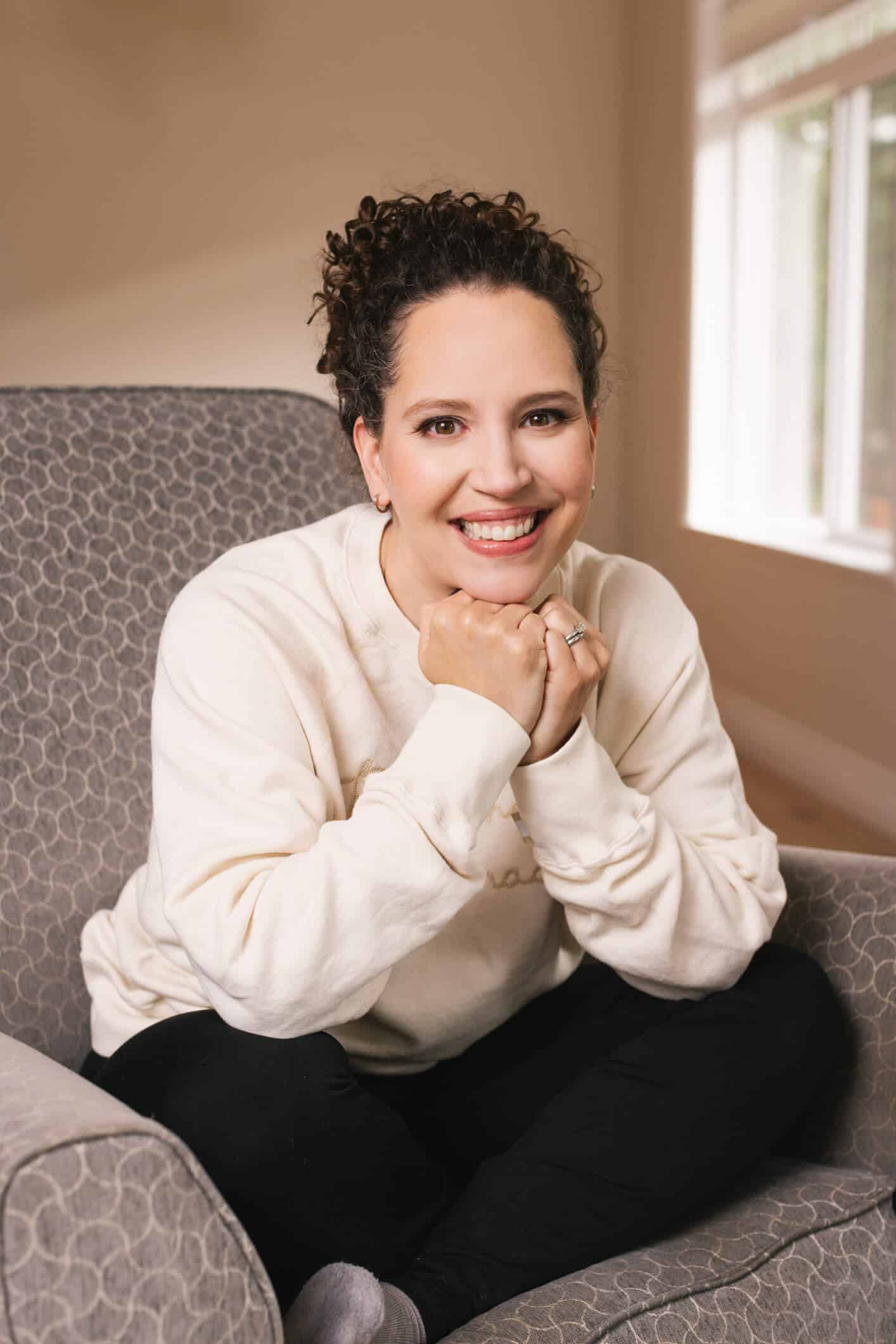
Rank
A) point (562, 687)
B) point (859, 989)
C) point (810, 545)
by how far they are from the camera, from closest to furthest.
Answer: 1. point (562, 687)
2. point (859, 989)
3. point (810, 545)

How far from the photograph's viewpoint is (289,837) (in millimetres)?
1082

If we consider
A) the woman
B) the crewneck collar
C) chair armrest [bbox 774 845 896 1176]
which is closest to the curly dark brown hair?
the woman

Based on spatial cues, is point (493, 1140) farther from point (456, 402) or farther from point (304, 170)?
point (304, 170)

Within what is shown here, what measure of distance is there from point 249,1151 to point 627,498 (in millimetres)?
4536

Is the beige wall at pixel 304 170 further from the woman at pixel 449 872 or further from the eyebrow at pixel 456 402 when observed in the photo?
the eyebrow at pixel 456 402

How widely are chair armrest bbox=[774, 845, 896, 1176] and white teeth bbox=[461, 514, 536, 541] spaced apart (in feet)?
1.52

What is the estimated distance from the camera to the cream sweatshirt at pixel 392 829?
1.04m

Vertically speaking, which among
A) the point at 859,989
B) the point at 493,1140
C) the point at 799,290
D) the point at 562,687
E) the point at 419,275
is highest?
the point at 799,290

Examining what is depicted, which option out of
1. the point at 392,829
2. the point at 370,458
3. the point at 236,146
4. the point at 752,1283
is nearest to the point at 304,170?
the point at 236,146

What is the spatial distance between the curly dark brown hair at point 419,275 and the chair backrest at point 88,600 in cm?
30

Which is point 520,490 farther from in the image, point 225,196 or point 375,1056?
point 225,196

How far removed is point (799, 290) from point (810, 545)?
2.75ft

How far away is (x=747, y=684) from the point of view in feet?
14.2

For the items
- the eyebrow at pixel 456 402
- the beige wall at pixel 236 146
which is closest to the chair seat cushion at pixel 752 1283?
the eyebrow at pixel 456 402
